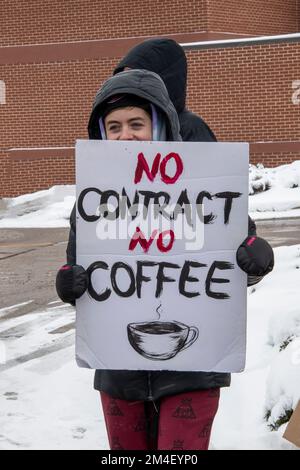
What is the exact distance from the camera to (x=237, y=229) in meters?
2.75

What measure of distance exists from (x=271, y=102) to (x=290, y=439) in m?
15.1

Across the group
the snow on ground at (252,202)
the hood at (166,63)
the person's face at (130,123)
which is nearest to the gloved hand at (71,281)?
the person's face at (130,123)

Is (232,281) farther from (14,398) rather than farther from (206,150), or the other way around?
(14,398)

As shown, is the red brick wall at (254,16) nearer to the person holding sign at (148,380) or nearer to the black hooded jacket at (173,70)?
the black hooded jacket at (173,70)

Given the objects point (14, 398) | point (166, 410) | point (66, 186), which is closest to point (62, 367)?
point (14, 398)

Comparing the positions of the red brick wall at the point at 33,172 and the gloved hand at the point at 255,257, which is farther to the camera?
the red brick wall at the point at 33,172

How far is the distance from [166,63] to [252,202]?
505 inches

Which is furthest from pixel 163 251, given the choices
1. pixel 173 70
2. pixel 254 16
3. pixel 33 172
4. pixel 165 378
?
pixel 254 16

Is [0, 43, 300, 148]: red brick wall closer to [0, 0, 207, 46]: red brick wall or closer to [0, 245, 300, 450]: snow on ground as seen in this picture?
[0, 0, 207, 46]: red brick wall

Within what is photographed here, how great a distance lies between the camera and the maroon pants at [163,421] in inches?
105

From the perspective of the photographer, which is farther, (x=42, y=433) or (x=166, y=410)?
(x=42, y=433)

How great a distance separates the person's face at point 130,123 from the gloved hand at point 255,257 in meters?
0.48
